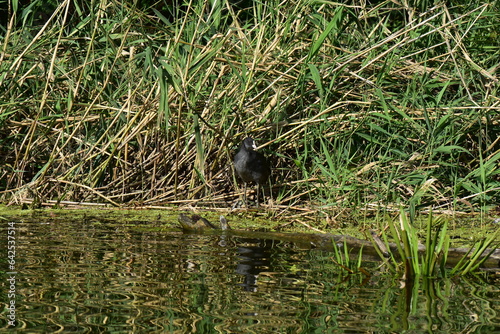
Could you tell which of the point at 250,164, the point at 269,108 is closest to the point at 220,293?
the point at 250,164

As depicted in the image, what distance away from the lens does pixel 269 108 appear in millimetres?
6168

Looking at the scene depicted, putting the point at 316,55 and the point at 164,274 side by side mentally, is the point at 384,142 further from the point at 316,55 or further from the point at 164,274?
the point at 164,274

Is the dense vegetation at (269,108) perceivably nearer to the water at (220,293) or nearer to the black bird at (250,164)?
the black bird at (250,164)

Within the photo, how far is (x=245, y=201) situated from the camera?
619 cm

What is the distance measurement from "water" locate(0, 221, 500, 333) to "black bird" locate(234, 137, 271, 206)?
4.74 feet

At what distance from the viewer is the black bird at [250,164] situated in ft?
19.1

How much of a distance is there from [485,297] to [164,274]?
143 centimetres

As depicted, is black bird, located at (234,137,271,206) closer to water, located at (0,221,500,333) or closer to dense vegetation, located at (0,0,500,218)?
dense vegetation, located at (0,0,500,218)

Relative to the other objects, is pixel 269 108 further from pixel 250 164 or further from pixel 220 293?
pixel 220 293

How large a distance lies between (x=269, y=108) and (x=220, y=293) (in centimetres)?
322

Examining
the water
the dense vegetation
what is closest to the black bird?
the dense vegetation

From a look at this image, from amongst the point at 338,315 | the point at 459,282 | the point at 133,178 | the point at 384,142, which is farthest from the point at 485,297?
the point at 133,178

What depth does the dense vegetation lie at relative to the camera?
5.68 metres

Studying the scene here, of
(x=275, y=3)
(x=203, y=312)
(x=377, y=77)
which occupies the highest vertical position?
(x=275, y=3)
